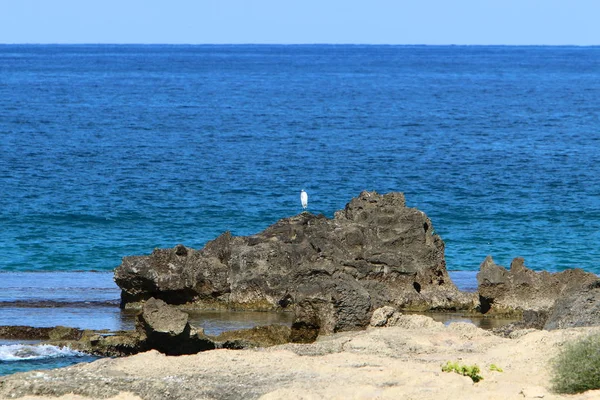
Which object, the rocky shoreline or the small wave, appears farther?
the rocky shoreline

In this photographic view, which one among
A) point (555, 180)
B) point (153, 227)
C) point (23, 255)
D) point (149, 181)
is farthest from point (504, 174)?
point (23, 255)

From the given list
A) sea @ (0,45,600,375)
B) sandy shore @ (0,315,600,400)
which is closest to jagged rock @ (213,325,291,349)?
sea @ (0,45,600,375)

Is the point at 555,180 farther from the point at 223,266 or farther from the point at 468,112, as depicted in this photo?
the point at 468,112

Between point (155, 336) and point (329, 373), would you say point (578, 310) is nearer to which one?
point (329, 373)

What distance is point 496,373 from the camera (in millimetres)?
16750

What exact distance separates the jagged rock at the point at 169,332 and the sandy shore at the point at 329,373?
2350 mm

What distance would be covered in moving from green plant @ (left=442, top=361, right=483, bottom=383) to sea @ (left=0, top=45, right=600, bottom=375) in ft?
26.5

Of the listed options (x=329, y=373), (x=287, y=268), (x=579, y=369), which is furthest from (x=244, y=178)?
(x=579, y=369)

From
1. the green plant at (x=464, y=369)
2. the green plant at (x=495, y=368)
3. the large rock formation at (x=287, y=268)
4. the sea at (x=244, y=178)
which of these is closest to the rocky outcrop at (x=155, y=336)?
the sea at (x=244, y=178)

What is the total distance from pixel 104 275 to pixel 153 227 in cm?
1246

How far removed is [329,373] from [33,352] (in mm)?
7725

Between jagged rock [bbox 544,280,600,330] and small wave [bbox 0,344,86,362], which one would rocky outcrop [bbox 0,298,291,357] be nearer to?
small wave [bbox 0,344,86,362]

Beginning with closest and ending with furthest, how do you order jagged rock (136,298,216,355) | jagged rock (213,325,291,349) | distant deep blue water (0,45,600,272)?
jagged rock (136,298,216,355) < jagged rock (213,325,291,349) < distant deep blue water (0,45,600,272)

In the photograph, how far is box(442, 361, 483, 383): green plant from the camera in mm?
16422
